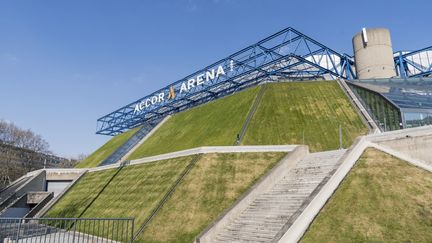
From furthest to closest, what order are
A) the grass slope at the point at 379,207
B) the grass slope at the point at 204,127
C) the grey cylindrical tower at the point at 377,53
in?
the grey cylindrical tower at the point at 377,53 < the grass slope at the point at 204,127 < the grass slope at the point at 379,207

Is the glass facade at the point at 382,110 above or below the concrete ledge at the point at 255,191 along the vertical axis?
above

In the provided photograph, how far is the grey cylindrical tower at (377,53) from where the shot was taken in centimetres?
4934

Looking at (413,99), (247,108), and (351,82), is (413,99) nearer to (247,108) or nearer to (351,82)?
(351,82)

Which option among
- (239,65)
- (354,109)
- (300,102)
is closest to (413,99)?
(354,109)

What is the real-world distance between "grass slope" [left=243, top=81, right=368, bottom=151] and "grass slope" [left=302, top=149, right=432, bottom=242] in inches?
442

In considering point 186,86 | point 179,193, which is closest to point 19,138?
point 186,86

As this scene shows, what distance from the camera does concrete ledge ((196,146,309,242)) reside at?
16.4 m

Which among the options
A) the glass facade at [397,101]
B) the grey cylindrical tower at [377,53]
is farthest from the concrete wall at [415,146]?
the grey cylindrical tower at [377,53]

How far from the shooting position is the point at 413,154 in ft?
65.9

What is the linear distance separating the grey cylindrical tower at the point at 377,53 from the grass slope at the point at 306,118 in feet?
40.6

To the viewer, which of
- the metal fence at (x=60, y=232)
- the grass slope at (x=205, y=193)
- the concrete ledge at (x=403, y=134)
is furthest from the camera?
the concrete ledge at (x=403, y=134)

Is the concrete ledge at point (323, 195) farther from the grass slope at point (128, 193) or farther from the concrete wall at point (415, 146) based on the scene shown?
the grass slope at point (128, 193)

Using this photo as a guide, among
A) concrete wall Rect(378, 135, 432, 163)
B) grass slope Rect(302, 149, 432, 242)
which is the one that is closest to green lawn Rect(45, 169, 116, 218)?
grass slope Rect(302, 149, 432, 242)

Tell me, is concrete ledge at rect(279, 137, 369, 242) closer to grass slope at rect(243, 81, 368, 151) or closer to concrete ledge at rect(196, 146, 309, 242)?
concrete ledge at rect(196, 146, 309, 242)
